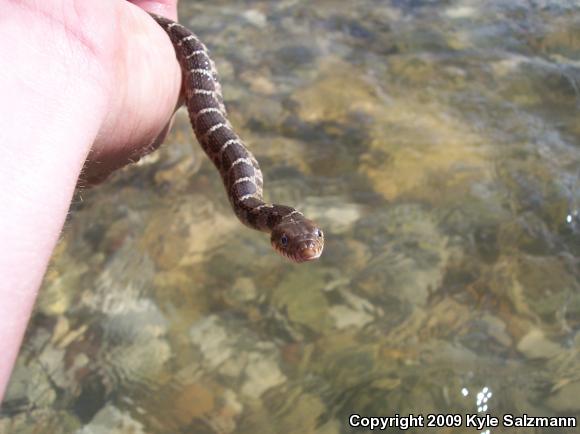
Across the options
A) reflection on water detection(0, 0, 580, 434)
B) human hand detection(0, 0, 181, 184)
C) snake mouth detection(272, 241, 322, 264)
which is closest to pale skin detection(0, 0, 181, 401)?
human hand detection(0, 0, 181, 184)

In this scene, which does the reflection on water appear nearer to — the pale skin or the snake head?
the snake head

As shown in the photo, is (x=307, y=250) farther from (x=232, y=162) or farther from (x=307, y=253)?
(x=232, y=162)

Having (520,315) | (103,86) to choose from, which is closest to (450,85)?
(520,315)

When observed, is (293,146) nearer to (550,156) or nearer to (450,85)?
(450,85)

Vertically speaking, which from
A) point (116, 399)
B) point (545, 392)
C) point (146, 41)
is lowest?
point (116, 399)

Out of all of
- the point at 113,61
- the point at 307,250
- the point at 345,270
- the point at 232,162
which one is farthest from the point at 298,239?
the point at 345,270

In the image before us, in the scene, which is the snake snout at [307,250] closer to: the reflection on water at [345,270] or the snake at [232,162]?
the snake at [232,162]
